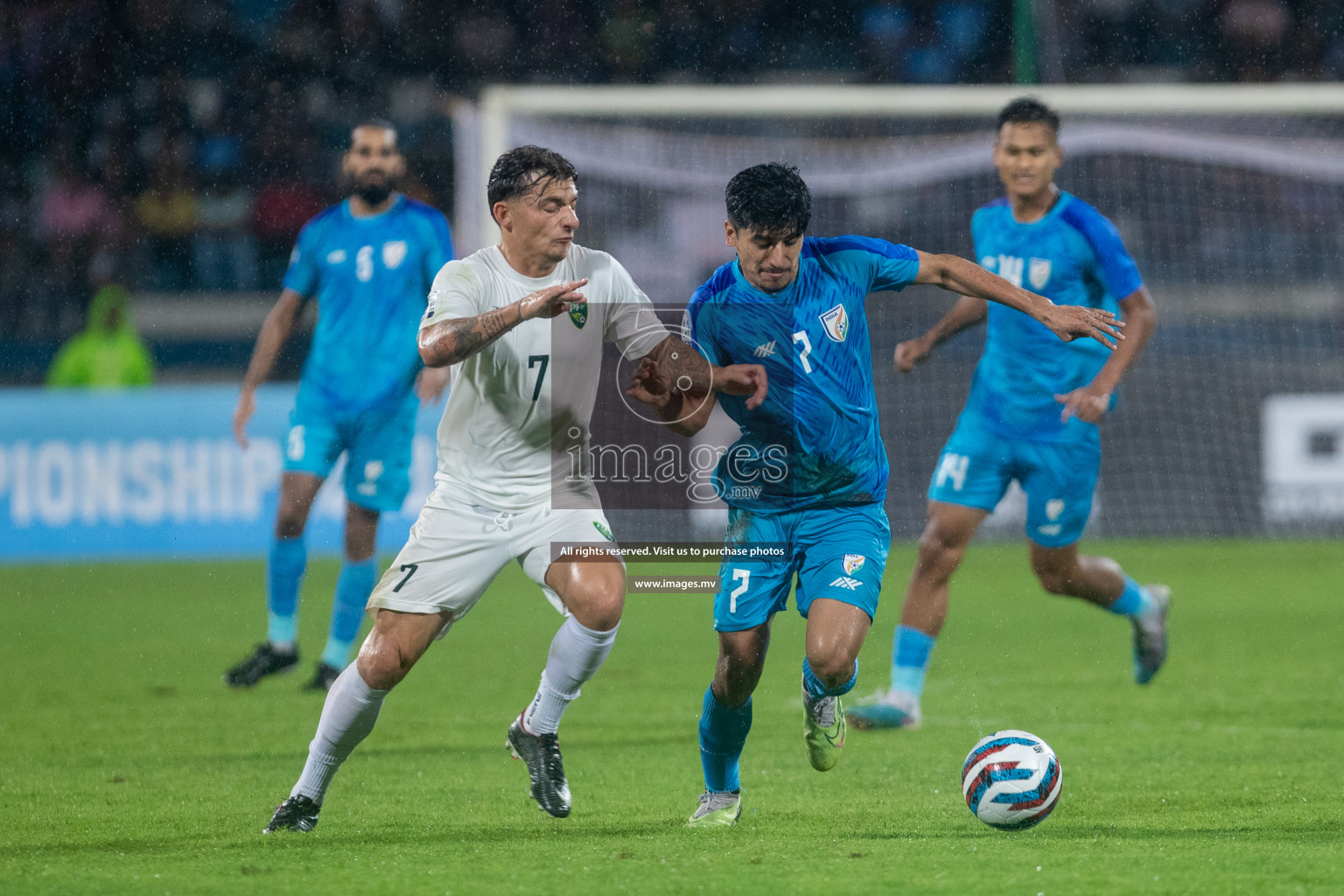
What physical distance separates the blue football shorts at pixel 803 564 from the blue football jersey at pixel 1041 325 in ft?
7.17

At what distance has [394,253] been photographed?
8.20m

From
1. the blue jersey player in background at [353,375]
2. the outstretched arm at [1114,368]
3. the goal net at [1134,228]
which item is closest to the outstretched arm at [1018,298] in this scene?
the outstretched arm at [1114,368]

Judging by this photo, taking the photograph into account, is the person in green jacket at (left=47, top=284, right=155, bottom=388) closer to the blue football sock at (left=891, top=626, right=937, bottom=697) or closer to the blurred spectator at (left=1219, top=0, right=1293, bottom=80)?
the blue football sock at (left=891, top=626, right=937, bottom=697)

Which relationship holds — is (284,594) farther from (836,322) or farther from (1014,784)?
(1014,784)

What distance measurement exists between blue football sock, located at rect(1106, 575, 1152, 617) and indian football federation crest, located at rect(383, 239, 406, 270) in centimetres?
378

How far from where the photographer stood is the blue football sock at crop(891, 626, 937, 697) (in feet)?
23.2

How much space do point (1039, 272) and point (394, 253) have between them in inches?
123

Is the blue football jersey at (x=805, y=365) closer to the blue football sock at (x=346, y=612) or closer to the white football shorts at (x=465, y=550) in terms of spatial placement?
the white football shorts at (x=465, y=550)

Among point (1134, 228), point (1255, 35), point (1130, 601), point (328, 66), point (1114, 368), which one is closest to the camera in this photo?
point (1114, 368)

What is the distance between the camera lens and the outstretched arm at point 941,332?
666cm

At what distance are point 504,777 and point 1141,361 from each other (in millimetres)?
9006

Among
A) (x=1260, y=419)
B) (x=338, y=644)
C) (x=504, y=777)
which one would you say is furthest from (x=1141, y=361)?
(x=504, y=777)

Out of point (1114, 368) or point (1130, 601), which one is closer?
point (1114, 368)

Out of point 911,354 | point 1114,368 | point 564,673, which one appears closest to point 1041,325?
point 1114,368
